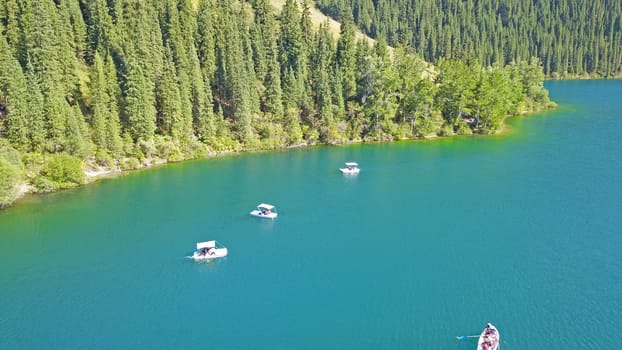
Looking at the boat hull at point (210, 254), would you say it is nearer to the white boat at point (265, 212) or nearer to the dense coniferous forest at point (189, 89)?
the white boat at point (265, 212)

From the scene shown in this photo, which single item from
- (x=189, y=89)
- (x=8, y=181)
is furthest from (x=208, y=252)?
(x=189, y=89)

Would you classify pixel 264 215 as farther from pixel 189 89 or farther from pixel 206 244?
pixel 189 89

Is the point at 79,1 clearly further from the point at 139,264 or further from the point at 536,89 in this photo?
the point at 536,89

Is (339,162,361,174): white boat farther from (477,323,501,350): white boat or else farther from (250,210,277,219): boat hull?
(477,323,501,350): white boat

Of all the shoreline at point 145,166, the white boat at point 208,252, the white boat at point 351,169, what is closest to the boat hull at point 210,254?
the white boat at point 208,252

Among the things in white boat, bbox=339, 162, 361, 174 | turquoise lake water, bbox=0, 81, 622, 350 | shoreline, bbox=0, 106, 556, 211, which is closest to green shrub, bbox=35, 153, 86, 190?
shoreline, bbox=0, 106, 556, 211

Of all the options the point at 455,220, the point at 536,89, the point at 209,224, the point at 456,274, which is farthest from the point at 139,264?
the point at 536,89
